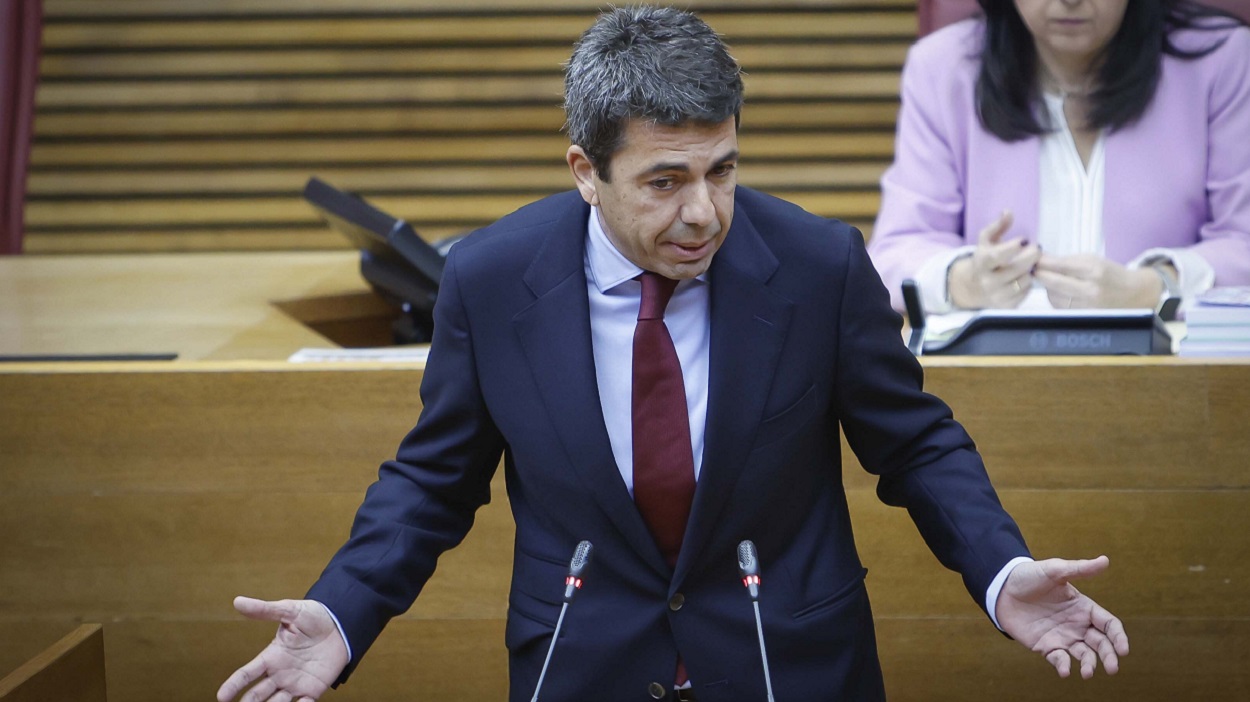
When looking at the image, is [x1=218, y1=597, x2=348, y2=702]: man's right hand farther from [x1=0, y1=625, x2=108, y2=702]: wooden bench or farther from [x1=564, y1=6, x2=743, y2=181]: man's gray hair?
[x1=564, y1=6, x2=743, y2=181]: man's gray hair

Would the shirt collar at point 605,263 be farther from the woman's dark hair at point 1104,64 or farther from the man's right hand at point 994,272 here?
the woman's dark hair at point 1104,64

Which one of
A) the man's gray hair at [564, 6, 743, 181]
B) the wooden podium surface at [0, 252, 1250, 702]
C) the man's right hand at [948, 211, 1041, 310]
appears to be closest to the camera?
the man's gray hair at [564, 6, 743, 181]

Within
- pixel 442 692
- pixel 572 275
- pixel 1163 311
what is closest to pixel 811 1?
pixel 1163 311

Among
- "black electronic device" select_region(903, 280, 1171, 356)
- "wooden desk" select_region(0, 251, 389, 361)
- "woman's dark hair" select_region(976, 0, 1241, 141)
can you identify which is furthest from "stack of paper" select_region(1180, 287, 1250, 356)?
"wooden desk" select_region(0, 251, 389, 361)

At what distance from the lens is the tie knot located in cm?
151

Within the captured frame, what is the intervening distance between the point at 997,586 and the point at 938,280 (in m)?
1.31

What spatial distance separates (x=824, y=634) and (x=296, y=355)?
4.42ft

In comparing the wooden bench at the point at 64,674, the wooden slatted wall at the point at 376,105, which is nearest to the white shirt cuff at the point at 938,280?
the wooden bench at the point at 64,674

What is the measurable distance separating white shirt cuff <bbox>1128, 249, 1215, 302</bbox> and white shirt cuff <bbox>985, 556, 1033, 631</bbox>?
1387 mm

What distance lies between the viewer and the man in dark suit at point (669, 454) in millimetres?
1464

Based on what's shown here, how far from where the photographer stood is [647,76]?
1.37 meters

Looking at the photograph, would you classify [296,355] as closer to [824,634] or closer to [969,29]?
[824,634]

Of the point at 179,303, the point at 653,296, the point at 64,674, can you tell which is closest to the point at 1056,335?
the point at 653,296

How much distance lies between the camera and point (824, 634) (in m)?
1.54
